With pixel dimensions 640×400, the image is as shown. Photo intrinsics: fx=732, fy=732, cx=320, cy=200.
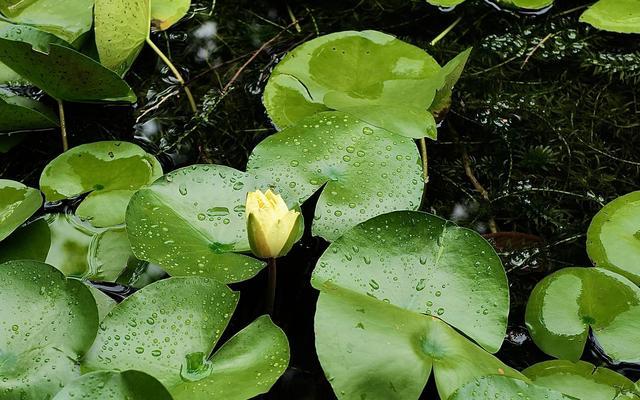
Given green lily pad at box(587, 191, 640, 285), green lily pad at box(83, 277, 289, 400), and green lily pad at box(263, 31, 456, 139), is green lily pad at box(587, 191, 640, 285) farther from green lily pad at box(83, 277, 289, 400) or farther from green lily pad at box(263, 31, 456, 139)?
green lily pad at box(83, 277, 289, 400)

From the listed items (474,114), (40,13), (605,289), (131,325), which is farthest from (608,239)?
(40,13)

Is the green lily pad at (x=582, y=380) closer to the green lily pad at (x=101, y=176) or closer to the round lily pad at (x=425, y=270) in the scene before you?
the round lily pad at (x=425, y=270)

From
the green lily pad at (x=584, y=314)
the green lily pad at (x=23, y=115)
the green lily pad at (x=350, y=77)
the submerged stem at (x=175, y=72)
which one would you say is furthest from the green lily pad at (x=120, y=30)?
the green lily pad at (x=584, y=314)

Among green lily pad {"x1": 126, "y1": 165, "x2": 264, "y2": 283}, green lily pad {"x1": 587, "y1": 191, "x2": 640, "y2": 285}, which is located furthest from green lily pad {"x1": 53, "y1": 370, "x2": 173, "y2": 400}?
green lily pad {"x1": 587, "y1": 191, "x2": 640, "y2": 285}

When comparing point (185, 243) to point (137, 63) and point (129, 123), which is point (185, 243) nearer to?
point (129, 123)

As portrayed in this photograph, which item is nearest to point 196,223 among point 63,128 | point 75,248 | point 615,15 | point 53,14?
point 75,248

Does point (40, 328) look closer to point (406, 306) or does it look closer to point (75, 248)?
point (75, 248)
